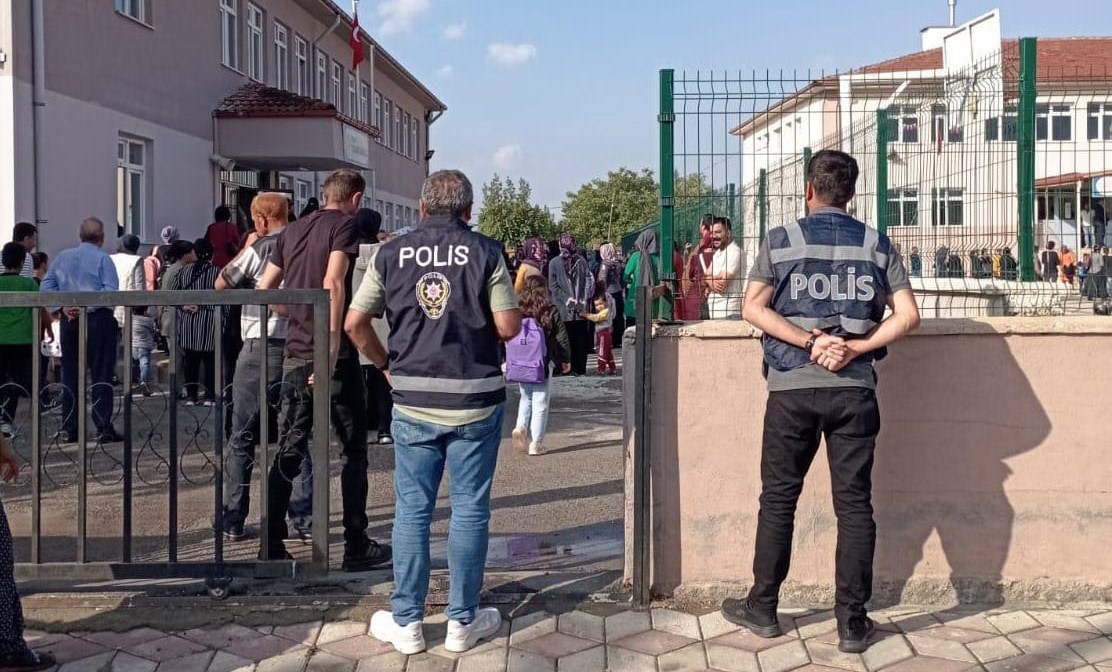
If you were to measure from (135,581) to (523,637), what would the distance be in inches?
72.4

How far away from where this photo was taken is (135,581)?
17.4ft

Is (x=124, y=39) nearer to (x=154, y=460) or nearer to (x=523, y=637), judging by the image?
(x=154, y=460)

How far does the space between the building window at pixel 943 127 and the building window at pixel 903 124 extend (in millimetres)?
90

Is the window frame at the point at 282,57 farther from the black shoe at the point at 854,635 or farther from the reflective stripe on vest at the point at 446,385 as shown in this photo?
the black shoe at the point at 854,635

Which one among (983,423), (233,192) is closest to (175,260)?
(983,423)

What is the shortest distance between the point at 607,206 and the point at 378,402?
6329 centimetres

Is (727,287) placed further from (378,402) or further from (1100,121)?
(378,402)

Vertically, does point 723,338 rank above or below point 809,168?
below

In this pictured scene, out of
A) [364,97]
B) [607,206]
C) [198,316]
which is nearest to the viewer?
[198,316]

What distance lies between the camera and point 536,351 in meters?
8.64

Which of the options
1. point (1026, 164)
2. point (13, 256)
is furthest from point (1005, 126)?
point (13, 256)

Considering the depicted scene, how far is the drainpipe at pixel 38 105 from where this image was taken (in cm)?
1388

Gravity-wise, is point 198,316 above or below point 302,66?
below

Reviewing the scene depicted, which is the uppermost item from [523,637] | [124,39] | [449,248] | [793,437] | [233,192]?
[124,39]
